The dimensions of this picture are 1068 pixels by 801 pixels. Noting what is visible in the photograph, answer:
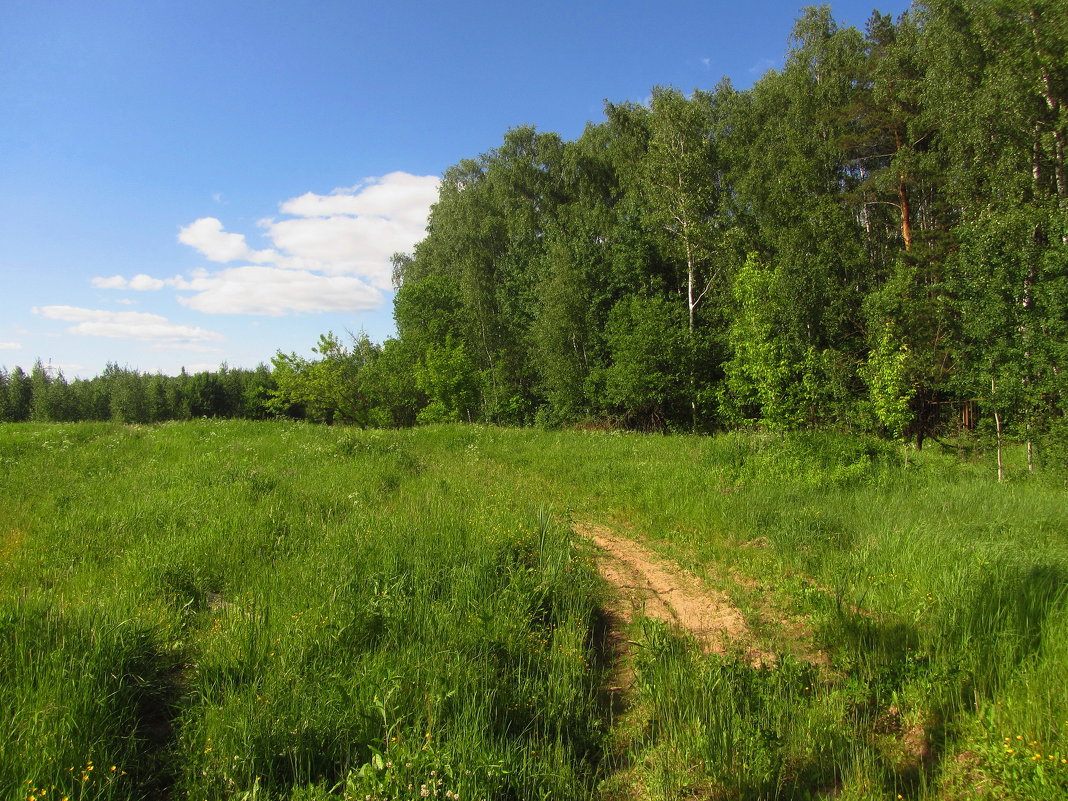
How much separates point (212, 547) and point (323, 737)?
3806 mm

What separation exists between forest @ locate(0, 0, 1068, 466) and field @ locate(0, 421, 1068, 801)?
8.73 m

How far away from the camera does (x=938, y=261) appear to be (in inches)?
783

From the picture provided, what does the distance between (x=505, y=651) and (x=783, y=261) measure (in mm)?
22416

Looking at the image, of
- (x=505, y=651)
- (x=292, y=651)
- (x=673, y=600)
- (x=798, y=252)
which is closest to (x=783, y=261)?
(x=798, y=252)

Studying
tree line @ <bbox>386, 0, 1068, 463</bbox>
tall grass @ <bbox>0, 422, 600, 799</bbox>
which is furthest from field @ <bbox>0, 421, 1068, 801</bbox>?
tree line @ <bbox>386, 0, 1068, 463</bbox>

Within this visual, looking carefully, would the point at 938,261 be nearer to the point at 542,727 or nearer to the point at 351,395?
the point at 542,727

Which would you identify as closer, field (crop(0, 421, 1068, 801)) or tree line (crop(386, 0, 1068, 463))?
field (crop(0, 421, 1068, 801))

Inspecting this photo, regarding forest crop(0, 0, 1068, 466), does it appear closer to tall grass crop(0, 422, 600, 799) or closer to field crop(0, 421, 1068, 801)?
field crop(0, 421, 1068, 801)

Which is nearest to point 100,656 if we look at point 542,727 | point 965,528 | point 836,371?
point 542,727

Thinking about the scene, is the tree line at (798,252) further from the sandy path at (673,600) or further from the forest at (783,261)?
the sandy path at (673,600)

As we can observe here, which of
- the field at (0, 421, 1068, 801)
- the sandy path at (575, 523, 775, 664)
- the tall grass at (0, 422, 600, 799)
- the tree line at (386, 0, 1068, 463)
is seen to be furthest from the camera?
the tree line at (386, 0, 1068, 463)

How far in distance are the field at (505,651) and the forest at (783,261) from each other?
873cm

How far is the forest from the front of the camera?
14.9 m

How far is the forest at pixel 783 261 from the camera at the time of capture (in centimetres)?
1486
